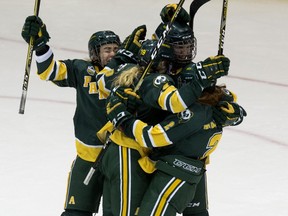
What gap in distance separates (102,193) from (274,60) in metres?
3.87

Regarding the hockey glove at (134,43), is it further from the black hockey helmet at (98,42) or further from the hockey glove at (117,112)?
the hockey glove at (117,112)

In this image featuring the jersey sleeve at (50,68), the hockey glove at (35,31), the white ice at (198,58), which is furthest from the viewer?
the white ice at (198,58)

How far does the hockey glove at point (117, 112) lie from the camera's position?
11.0 ft

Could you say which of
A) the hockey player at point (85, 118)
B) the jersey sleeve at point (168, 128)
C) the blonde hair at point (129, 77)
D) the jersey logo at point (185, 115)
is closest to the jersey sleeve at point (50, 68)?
the hockey player at point (85, 118)

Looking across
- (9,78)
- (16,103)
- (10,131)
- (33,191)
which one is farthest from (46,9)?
(33,191)

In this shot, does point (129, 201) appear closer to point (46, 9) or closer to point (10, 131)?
point (10, 131)

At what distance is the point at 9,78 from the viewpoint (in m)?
6.73

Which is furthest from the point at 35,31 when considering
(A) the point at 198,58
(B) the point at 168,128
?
(A) the point at 198,58

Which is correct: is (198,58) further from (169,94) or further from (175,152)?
(169,94)

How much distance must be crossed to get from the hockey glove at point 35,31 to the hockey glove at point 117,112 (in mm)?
473

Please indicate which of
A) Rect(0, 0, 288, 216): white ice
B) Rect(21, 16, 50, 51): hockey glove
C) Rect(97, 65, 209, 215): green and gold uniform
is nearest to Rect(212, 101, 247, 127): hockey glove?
Rect(97, 65, 209, 215): green and gold uniform

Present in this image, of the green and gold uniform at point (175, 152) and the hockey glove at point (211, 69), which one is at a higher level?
the hockey glove at point (211, 69)

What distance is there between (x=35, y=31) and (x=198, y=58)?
3816 millimetres

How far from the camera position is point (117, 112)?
338cm
